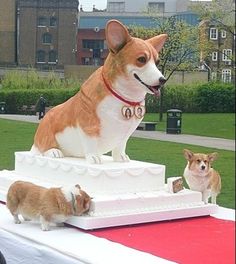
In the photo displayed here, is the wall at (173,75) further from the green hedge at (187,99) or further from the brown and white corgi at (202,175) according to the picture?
the brown and white corgi at (202,175)

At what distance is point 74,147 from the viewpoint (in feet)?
6.11

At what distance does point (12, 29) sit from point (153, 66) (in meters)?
1.05

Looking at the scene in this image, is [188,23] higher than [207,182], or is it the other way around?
[188,23]

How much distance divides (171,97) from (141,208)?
21.2 inches

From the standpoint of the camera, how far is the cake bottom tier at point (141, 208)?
155cm

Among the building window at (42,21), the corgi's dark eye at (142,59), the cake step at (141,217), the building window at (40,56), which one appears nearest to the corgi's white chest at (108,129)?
the corgi's dark eye at (142,59)

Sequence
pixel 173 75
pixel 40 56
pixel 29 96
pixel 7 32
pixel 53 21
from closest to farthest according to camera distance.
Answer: pixel 173 75
pixel 40 56
pixel 53 21
pixel 7 32
pixel 29 96

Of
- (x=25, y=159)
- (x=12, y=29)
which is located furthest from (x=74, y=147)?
(x=12, y=29)

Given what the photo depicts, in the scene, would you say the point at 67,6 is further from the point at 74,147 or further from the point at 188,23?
the point at 74,147

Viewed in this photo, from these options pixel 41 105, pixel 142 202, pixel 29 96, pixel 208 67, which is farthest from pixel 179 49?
pixel 29 96

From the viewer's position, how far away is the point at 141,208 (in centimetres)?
163

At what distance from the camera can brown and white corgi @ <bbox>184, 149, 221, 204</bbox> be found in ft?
5.22

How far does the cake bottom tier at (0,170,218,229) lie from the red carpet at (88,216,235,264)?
2cm

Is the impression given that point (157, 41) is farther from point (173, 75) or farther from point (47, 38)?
point (47, 38)
